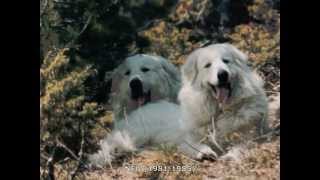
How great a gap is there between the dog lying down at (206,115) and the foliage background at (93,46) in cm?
21

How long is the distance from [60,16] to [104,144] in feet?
3.19

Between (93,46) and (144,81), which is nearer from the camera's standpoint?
(144,81)

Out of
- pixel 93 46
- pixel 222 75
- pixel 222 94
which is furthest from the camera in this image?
pixel 93 46

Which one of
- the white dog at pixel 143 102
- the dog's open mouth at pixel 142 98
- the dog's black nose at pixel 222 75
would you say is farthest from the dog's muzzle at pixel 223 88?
the dog's open mouth at pixel 142 98

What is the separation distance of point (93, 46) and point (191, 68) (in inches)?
28.8

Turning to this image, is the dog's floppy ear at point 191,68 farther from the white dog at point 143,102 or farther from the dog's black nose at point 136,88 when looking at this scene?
the dog's black nose at point 136,88

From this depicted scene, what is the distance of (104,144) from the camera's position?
5199 mm

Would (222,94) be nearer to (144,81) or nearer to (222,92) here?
(222,92)

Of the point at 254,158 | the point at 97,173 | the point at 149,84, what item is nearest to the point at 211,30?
the point at 149,84

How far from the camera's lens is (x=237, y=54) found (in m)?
5.04

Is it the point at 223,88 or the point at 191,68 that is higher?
the point at 191,68

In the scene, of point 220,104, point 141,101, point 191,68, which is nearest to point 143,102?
point 141,101

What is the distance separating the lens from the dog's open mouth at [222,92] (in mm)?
4992

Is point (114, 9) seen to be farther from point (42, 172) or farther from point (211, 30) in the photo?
point (42, 172)
